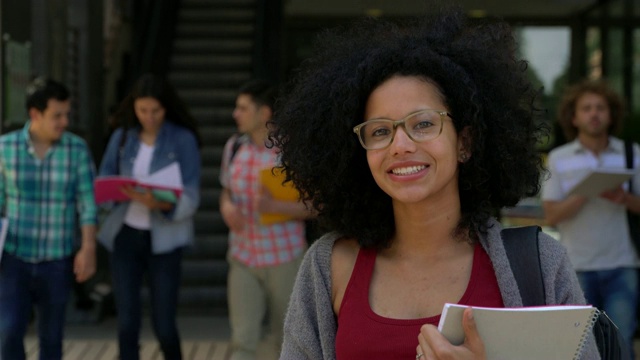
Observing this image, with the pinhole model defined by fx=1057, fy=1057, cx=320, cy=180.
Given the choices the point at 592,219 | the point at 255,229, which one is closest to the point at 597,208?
the point at 592,219

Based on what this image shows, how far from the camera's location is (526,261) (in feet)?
7.20

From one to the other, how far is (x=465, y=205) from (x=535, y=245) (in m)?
0.26

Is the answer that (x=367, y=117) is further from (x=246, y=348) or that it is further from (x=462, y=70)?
(x=246, y=348)

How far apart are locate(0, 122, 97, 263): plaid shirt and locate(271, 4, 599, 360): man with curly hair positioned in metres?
3.18

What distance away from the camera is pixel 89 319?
345 inches

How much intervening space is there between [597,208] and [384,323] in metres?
3.62

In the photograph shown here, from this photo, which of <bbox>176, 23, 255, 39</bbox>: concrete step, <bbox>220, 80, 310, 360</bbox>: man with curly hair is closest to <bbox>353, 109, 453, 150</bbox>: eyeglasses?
<bbox>220, 80, 310, 360</bbox>: man with curly hair

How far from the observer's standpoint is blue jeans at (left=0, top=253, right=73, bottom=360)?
17.5 feet

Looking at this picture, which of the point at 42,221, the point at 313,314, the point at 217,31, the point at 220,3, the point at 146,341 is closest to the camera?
the point at 313,314

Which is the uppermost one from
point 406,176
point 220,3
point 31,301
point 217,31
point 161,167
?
point 220,3

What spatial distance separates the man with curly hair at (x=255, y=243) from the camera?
18.0ft

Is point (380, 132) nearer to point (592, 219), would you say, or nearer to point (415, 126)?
point (415, 126)

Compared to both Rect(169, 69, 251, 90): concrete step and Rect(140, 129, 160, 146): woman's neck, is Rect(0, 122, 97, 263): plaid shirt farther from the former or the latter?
Rect(169, 69, 251, 90): concrete step

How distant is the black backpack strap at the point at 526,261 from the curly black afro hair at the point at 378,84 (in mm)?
99
